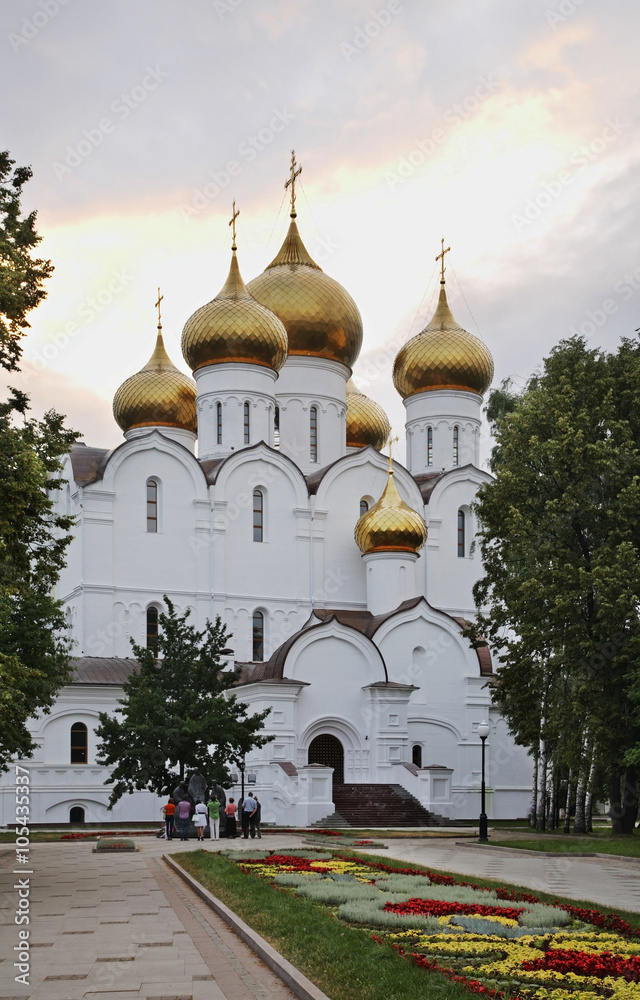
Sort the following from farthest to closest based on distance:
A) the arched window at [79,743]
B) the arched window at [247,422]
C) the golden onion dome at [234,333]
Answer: the arched window at [247,422], the golden onion dome at [234,333], the arched window at [79,743]

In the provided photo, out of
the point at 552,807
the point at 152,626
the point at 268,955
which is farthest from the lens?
the point at 152,626

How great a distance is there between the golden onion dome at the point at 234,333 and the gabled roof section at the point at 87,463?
5090 mm

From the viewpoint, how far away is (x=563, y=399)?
2433cm

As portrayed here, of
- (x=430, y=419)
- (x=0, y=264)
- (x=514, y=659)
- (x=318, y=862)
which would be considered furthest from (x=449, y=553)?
(x=0, y=264)

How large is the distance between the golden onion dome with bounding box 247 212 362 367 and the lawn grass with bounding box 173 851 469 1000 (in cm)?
3047

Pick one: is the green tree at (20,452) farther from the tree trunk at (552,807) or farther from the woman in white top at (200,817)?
the tree trunk at (552,807)

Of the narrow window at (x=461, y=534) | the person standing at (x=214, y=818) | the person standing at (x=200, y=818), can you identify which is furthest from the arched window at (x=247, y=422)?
the person standing at (x=200, y=818)

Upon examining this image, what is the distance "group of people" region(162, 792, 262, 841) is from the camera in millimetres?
23750

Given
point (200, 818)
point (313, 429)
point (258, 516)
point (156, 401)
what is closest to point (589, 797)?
point (200, 818)

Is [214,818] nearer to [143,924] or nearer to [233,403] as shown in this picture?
[143,924]

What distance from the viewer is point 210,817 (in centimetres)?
2461

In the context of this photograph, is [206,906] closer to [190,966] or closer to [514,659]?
[190,966]

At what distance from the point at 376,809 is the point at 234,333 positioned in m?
16.4

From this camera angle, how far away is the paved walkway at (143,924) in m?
→ 7.43
